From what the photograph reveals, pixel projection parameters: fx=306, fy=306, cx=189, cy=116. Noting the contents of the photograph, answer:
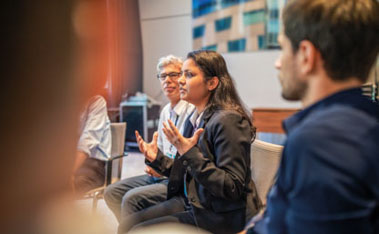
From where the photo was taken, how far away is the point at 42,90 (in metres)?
0.32

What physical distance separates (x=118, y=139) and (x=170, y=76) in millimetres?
597

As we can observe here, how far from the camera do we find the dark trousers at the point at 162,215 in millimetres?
1361

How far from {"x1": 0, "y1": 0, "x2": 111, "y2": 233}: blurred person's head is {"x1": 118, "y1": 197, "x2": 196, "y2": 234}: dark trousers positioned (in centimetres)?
108

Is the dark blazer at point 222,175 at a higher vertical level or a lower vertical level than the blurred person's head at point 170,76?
lower

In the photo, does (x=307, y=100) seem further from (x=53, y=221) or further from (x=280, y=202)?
(x=53, y=221)

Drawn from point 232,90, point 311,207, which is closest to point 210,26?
point 232,90

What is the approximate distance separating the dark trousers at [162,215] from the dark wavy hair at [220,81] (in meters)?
0.50

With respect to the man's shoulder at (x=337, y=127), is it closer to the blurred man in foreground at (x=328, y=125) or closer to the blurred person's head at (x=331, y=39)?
the blurred man in foreground at (x=328, y=125)

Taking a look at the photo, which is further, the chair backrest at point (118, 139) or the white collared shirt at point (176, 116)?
Answer: the chair backrest at point (118, 139)

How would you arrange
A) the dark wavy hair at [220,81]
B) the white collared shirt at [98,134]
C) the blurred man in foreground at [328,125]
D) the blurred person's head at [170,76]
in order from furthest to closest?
the blurred person's head at [170,76] < the white collared shirt at [98,134] < the dark wavy hair at [220,81] < the blurred man in foreground at [328,125]

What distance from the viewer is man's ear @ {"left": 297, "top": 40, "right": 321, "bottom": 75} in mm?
673

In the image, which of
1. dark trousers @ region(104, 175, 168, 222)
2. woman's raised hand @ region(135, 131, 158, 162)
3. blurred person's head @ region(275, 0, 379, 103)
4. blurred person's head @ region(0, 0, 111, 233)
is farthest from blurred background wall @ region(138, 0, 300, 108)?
blurred person's head @ region(0, 0, 111, 233)

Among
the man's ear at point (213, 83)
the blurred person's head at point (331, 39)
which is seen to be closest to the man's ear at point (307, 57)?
the blurred person's head at point (331, 39)

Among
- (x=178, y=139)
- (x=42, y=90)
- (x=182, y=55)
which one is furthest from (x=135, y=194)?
(x=182, y=55)
